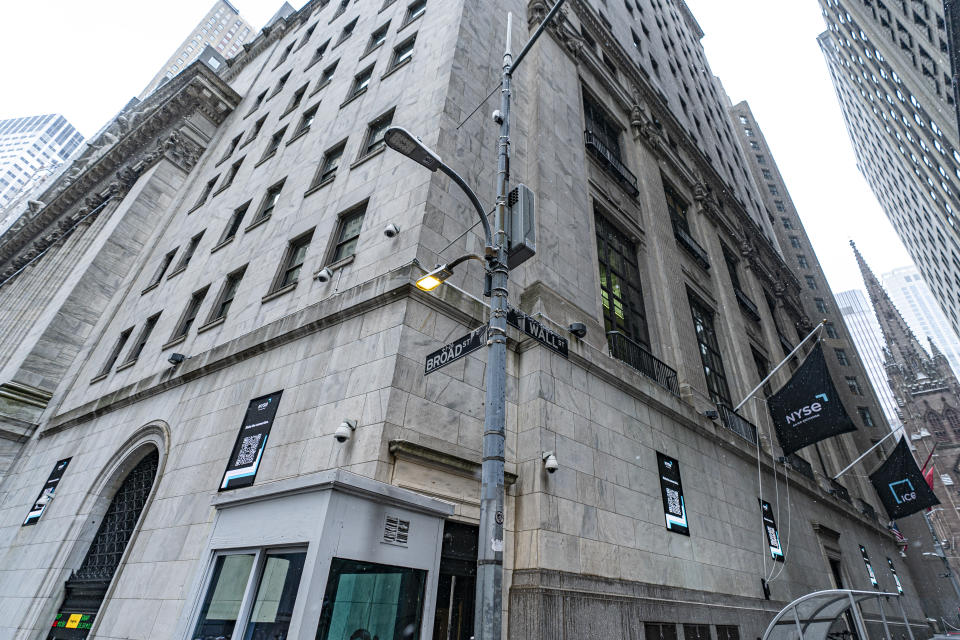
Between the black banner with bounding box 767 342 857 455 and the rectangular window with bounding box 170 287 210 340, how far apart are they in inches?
763

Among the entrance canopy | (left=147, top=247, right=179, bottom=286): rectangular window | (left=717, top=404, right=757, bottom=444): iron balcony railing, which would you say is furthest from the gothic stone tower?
(left=147, top=247, right=179, bottom=286): rectangular window

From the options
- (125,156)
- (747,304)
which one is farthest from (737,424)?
(125,156)

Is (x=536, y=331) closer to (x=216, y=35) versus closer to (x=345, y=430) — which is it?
(x=345, y=430)

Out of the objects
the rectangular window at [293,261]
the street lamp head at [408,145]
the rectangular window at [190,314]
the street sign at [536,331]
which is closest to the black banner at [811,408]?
the street sign at [536,331]

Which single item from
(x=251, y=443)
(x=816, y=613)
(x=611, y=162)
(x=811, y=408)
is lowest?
(x=816, y=613)

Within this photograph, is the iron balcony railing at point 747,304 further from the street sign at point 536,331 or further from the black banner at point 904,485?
the street sign at point 536,331

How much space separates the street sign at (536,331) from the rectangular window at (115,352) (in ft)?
61.0

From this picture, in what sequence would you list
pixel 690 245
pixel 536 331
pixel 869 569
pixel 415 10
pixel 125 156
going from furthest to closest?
pixel 125 156
pixel 869 569
pixel 690 245
pixel 415 10
pixel 536 331

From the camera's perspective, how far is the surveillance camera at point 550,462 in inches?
372

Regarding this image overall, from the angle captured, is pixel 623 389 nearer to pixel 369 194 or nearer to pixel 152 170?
pixel 369 194

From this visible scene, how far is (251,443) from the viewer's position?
10641mm

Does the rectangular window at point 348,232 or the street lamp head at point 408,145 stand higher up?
the rectangular window at point 348,232

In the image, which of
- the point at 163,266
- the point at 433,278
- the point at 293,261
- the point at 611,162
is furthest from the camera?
the point at 163,266

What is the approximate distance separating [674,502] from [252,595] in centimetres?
1015
